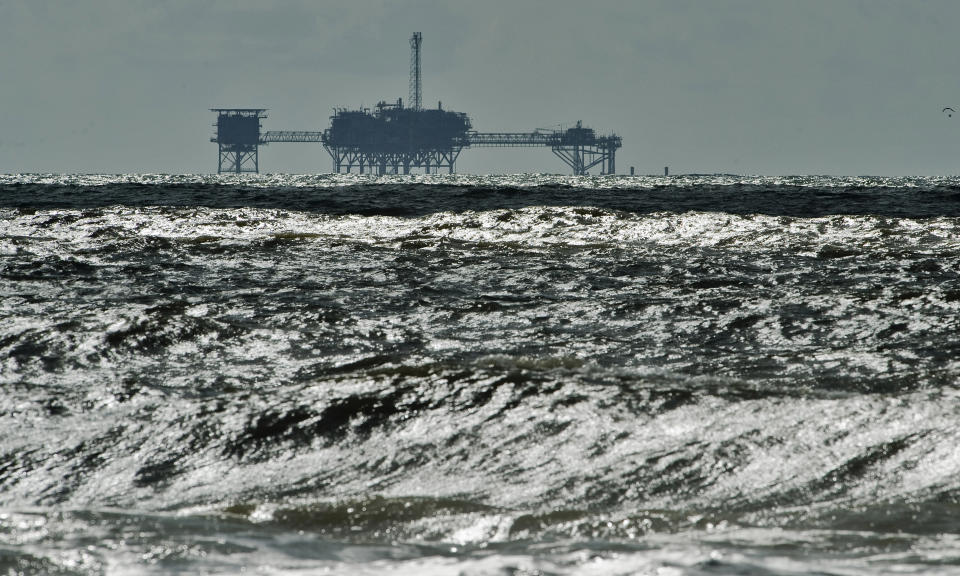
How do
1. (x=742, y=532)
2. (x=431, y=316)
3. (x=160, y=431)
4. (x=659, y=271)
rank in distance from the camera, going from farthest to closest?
(x=659, y=271) → (x=431, y=316) → (x=160, y=431) → (x=742, y=532)

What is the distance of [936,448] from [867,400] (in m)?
0.67

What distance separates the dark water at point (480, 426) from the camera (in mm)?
3010

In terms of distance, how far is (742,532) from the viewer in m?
3.21

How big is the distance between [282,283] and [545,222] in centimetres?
891

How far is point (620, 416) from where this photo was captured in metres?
4.70

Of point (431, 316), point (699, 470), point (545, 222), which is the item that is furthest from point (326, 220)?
point (699, 470)

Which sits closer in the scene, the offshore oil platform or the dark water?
the dark water

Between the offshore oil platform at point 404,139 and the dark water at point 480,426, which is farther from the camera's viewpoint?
the offshore oil platform at point 404,139

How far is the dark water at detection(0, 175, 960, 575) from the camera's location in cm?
301

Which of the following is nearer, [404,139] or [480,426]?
[480,426]

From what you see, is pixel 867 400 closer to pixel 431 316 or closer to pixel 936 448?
pixel 936 448

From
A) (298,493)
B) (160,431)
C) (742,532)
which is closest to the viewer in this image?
(742,532)

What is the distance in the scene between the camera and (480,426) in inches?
184

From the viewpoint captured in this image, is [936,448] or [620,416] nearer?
[936,448]
